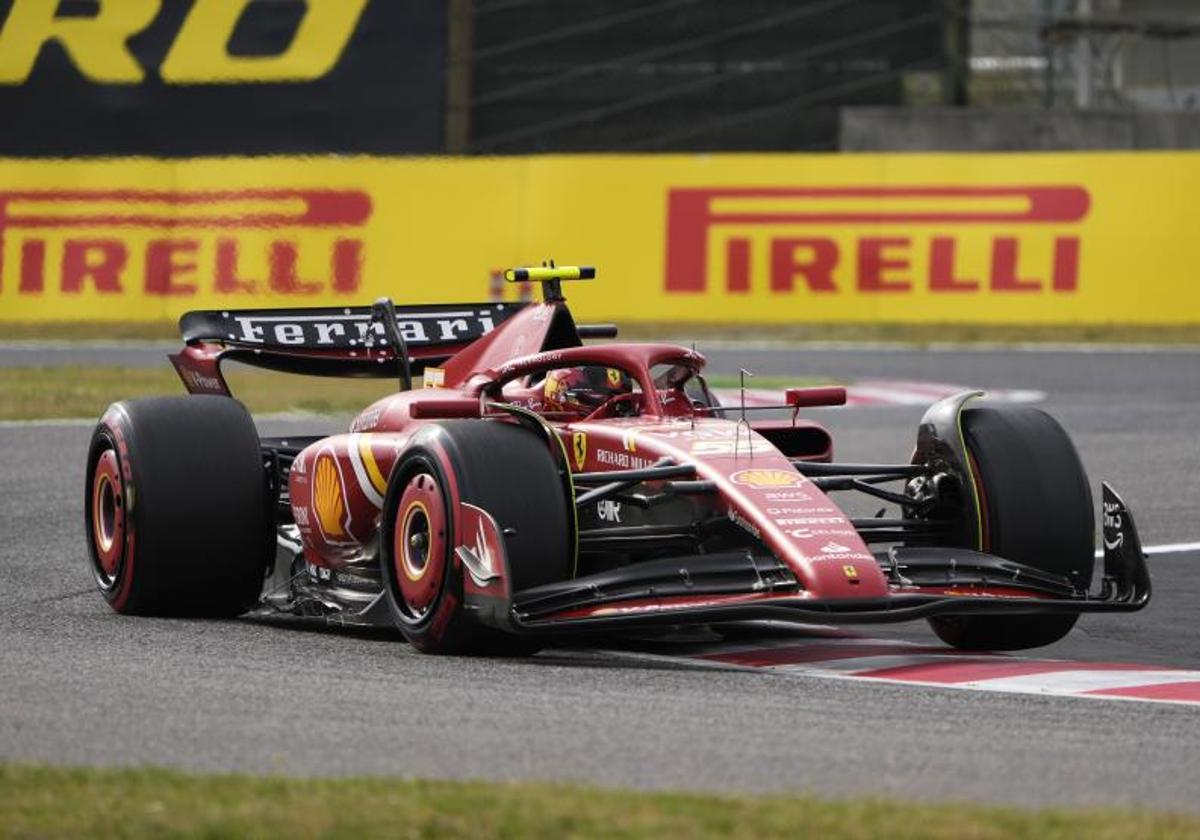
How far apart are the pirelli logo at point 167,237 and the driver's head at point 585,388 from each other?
14.6 metres

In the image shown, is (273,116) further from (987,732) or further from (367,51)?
(987,732)

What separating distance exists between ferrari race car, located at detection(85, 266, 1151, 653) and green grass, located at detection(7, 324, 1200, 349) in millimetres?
14049

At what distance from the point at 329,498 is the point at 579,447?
3.50 ft

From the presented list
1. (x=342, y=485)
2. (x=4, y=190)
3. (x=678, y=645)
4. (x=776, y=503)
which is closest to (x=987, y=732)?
(x=776, y=503)

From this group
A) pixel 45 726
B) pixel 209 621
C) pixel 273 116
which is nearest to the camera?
pixel 45 726

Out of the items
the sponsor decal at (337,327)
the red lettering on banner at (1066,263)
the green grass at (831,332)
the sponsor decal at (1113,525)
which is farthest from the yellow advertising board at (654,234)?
Answer: the sponsor decal at (1113,525)

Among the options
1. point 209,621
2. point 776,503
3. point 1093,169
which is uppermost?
point 1093,169

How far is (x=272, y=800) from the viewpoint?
5.52 m

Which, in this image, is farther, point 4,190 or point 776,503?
point 4,190

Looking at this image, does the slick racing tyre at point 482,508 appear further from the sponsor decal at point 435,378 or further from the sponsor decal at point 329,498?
the sponsor decal at point 435,378

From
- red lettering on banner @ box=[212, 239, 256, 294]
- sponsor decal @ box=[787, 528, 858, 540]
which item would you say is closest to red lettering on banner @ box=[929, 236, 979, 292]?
red lettering on banner @ box=[212, 239, 256, 294]

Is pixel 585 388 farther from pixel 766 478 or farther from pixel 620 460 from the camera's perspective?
pixel 766 478

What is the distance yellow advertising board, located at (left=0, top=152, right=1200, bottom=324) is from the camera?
23562 millimetres

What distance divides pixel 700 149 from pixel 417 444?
19.6 meters
